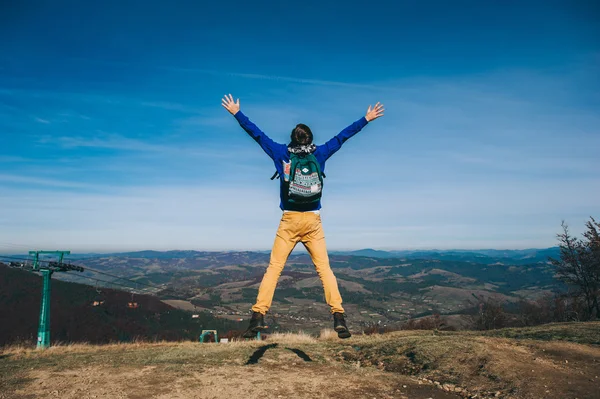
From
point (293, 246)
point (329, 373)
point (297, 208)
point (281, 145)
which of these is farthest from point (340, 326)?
point (281, 145)

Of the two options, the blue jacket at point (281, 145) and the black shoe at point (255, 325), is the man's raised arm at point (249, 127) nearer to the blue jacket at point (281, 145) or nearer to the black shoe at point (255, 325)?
the blue jacket at point (281, 145)

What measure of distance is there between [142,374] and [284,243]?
3702mm

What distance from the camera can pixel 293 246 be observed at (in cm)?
529

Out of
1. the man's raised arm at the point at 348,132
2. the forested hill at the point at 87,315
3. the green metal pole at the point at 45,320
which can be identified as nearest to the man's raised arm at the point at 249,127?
the man's raised arm at the point at 348,132

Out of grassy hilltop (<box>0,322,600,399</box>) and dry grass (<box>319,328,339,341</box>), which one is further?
dry grass (<box>319,328,339,341</box>)

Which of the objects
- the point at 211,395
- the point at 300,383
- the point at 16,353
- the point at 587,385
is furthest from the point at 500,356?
the point at 16,353

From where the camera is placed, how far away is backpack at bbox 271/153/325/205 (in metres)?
5.16

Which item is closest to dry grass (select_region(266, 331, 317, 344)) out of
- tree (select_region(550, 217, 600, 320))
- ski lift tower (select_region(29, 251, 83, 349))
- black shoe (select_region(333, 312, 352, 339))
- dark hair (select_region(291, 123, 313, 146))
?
black shoe (select_region(333, 312, 352, 339))

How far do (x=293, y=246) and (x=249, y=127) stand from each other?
204cm

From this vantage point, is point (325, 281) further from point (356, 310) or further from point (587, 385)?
point (356, 310)

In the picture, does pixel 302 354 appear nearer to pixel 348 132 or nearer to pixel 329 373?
pixel 329 373

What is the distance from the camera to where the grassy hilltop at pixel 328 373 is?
202 inches

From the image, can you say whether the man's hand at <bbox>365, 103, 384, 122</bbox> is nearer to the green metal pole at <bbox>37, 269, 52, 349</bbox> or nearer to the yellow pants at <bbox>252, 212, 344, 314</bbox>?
the yellow pants at <bbox>252, 212, 344, 314</bbox>

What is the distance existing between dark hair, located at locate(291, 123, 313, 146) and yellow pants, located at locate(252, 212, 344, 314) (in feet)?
3.87
